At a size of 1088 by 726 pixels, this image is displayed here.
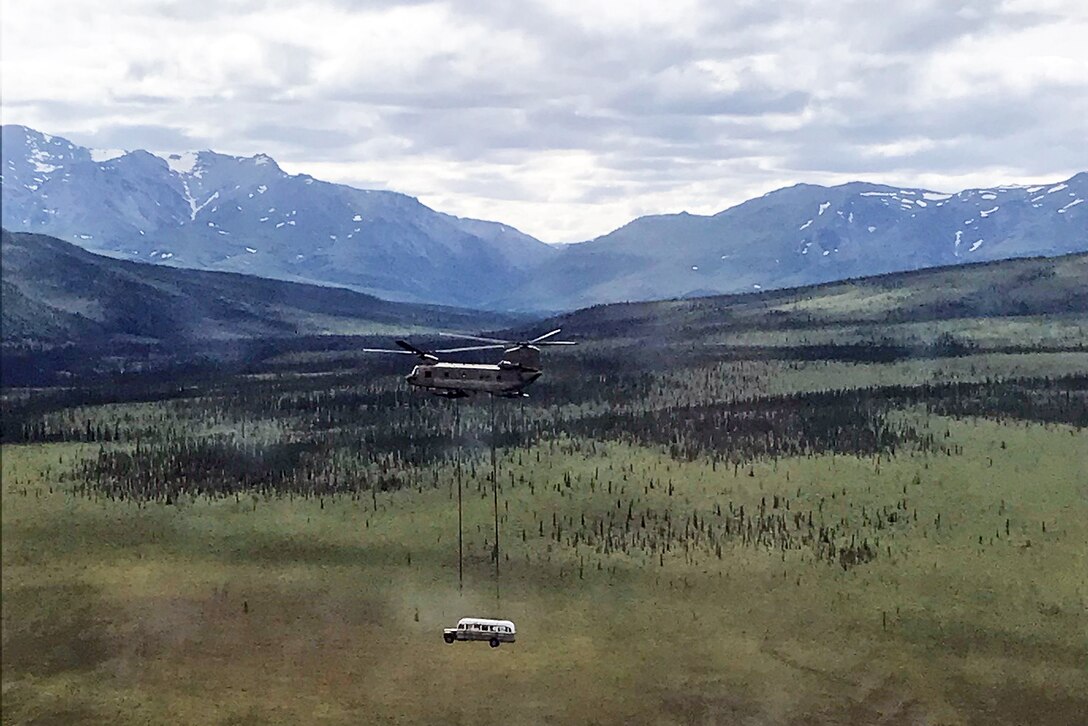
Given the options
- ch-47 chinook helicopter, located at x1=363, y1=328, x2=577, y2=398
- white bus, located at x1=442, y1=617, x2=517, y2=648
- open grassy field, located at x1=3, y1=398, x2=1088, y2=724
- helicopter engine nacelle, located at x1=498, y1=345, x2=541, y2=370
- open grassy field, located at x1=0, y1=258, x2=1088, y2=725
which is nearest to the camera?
helicopter engine nacelle, located at x1=498, y1=345, x2=541, y2=370

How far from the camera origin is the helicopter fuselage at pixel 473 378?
202 feet

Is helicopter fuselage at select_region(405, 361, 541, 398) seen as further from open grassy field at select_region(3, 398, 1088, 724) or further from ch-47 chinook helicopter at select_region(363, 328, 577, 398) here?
open grassy field at select_region(3, 398, 1088, 724)

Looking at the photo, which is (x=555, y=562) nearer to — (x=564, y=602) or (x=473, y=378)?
(x=564, y=602)

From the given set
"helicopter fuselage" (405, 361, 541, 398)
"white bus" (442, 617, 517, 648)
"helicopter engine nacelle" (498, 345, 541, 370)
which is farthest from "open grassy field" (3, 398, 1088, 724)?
"helicopter engine nacelle" (498, 345, 541, 370)

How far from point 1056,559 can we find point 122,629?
7387cm

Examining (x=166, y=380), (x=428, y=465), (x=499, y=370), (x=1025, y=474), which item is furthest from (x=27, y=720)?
(x=166, y=380)

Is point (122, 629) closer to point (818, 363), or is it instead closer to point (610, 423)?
point (610, 423)

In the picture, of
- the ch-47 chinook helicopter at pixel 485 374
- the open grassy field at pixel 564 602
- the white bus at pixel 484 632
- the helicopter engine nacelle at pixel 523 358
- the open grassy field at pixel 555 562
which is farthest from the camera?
the open grassy field at pixel 555 562

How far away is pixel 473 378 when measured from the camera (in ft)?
205

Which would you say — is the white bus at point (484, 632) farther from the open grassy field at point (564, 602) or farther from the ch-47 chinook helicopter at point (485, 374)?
the ch-47 chinook helicopter at point (485, 374)

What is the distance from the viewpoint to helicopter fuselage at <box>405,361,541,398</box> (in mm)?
61469

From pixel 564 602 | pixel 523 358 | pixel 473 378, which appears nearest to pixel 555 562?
pixel 564 602

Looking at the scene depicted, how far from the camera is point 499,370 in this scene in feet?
201

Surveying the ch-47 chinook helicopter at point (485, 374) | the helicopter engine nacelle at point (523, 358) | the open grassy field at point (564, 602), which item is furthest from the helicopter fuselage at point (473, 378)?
the open grassy field at point (564, 602)
